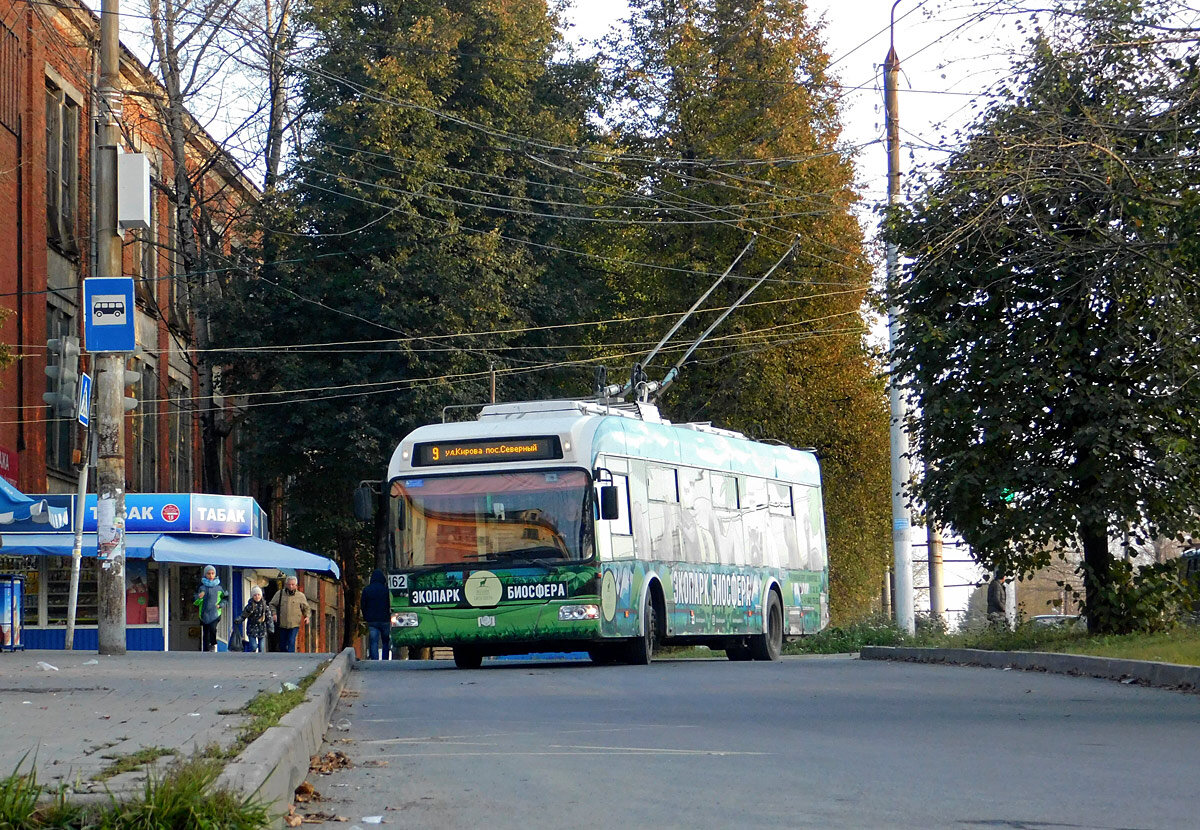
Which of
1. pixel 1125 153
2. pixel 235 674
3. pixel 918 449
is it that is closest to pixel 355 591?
pixel 918 449

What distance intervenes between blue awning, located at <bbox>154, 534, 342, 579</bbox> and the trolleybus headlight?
1330 centimetres

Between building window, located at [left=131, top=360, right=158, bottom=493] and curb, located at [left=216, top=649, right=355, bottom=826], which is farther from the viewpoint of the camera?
building window, located at [left=131, top=360, right=158, bottom=493]

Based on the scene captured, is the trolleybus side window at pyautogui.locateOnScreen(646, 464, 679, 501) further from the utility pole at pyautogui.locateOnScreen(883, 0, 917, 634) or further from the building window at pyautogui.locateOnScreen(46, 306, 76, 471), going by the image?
Result: the building window at pyautogui.locateOnScreen(46, 306, 76, 471)

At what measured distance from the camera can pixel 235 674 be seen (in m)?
15.4

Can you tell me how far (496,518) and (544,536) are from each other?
67cm

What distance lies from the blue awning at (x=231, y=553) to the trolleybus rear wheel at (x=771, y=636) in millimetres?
11867

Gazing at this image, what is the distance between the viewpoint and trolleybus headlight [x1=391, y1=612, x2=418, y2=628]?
20.4m

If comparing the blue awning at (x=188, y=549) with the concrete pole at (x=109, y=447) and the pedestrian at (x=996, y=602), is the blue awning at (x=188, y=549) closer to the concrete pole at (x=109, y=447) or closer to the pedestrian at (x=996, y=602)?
the concrete pole at (x=109, y=447)

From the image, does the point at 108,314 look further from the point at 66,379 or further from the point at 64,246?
the point at 64,246

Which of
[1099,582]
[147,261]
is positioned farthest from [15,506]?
[147,261]

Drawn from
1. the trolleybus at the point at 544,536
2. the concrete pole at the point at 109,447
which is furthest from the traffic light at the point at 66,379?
the trolleybus at the point at 544,536

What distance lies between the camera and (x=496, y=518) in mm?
20297

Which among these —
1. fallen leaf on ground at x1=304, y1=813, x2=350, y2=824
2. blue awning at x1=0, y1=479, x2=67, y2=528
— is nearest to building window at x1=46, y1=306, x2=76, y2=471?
blue awning at x1=0, y1=479, x2=67, y2=528

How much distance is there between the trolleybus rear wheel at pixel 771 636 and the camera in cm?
2534
